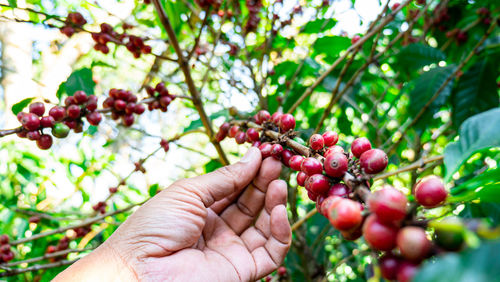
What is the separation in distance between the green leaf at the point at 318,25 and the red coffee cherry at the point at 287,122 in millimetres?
1368

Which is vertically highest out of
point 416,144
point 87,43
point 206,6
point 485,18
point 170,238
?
point 87,43

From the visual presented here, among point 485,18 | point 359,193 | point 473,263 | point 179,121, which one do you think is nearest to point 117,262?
point 359,193

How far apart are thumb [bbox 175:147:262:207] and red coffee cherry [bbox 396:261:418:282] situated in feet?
2.99

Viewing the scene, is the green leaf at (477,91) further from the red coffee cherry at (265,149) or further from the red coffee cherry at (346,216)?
the red coffee cherry at (346,216)

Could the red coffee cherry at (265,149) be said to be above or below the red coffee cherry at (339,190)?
below

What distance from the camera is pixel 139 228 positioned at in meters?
1.27

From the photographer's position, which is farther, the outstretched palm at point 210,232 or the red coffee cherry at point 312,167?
the outstretched palm at point 210,232

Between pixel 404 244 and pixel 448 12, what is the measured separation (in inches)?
102

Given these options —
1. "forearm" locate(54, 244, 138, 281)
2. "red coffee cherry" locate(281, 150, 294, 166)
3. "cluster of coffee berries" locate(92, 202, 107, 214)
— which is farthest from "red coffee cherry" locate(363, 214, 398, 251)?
"cluster of coffee berries" locate(92, 202, 107, 214)

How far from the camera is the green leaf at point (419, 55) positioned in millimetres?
1958

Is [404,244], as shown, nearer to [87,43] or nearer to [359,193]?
[359,193]

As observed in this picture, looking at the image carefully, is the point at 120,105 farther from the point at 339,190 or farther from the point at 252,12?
the point at 252,12

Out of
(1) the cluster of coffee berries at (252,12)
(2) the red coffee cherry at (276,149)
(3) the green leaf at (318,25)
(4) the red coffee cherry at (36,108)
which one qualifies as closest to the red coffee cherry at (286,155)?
(2) the red coffee cherry at (276,149)

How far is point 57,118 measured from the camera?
131cm
